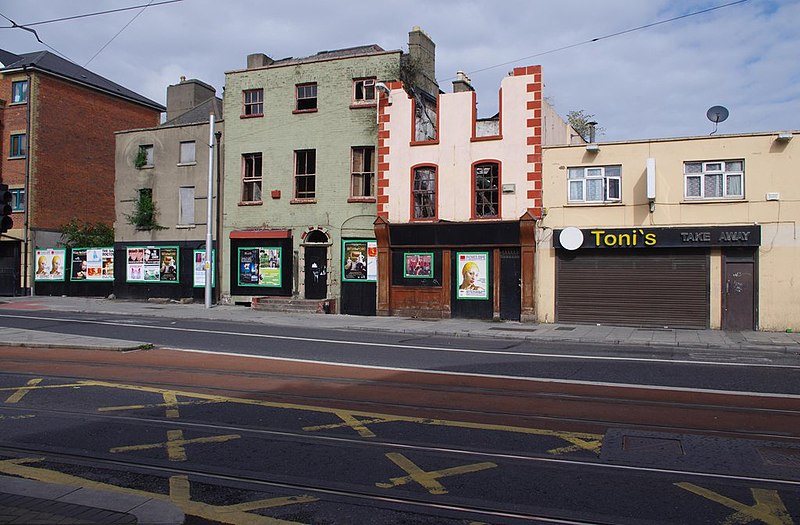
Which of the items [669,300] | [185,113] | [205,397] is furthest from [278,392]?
[185,113]

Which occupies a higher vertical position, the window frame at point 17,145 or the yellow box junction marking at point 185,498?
the window frame at point 17,145

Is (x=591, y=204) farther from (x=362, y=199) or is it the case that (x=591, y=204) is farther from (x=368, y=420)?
(x=368, y=420)

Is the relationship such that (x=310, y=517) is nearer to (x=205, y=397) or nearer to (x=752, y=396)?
(x=205, y=397)

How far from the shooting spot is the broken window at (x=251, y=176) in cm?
2864

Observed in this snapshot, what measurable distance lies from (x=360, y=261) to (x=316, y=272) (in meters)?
1.98

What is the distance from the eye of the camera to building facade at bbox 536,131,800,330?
20.8 meters

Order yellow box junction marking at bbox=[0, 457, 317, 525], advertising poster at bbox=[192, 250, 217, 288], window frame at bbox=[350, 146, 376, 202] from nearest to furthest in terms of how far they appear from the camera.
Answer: yellow box junction marking at bbox=[0, 457, 317, 525] < window frame at bbox=[350, 146, 376, 202] < advertising poster at bbox=[192, 250, 217, 288]

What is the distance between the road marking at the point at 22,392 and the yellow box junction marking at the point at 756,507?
8310 millimetres

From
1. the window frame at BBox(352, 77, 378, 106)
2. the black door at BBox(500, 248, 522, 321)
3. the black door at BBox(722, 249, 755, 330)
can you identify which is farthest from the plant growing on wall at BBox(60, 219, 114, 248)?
the black door at BBox(722, 249, 755, 330)

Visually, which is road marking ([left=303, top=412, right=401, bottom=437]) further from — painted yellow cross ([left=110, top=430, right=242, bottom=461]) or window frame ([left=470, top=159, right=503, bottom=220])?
A: window frame ([left=470, top=159, right=503, bottom=220])

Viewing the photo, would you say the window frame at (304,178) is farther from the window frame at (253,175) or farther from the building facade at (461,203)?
the building facade at (461,203)

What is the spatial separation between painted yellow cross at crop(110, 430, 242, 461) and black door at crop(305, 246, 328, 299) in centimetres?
1933

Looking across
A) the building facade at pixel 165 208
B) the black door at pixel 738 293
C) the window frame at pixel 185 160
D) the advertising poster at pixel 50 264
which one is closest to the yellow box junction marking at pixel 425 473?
the black door at pixel 738 293

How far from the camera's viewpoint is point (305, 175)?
27.5 metres
